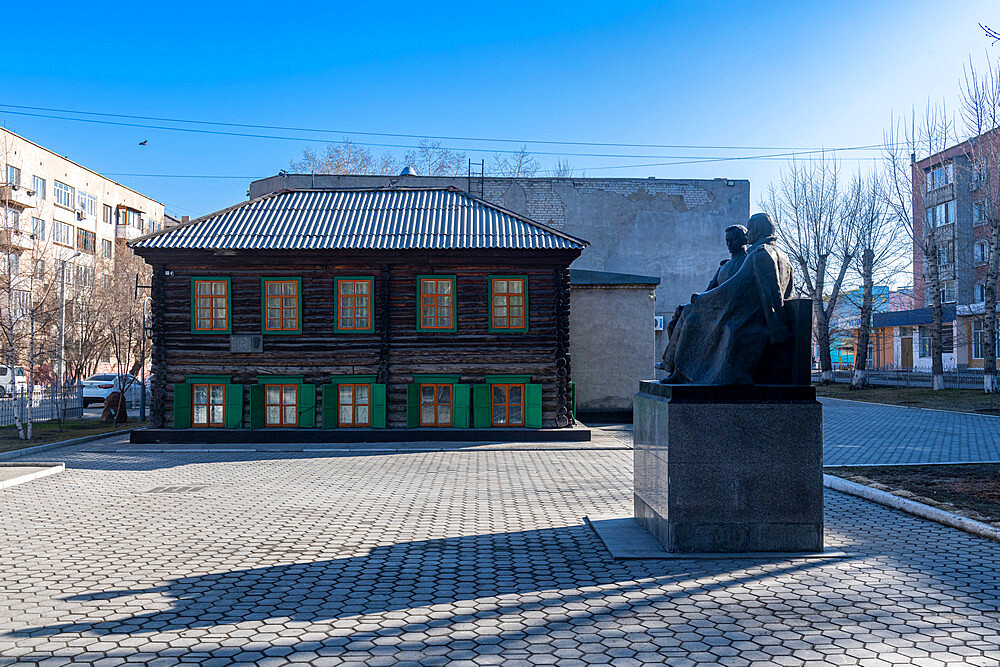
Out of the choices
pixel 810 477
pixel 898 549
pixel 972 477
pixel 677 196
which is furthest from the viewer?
pixel 677 196

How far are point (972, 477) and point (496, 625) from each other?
397 inches

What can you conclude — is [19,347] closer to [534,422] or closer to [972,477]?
[534,422]

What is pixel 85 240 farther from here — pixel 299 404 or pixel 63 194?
pixel 299 404

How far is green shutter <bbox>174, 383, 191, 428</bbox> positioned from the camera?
68.5 ft

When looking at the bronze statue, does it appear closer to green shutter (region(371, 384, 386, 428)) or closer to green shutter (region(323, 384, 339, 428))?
green shutter (region(371, 384, 386, 428))

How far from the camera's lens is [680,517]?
709 centimetres

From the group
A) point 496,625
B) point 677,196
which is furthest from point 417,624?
point 677,196

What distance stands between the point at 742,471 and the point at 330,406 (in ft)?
51.6

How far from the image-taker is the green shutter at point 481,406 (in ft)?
69.1

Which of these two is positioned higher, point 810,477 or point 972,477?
point 810,477

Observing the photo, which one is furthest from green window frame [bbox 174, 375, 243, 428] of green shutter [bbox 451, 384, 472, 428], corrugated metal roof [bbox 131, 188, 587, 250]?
green shutter [bbox 451, 384, 472, 428]

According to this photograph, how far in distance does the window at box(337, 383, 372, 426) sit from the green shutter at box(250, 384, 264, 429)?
6.91 feet

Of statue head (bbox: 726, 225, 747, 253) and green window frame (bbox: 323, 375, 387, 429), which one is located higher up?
statue head (bbox: 726, 225, 747, 253)

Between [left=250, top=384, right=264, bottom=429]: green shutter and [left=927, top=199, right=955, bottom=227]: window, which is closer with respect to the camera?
[left=250, top=384, right=264, bottom=429]: green shutter
